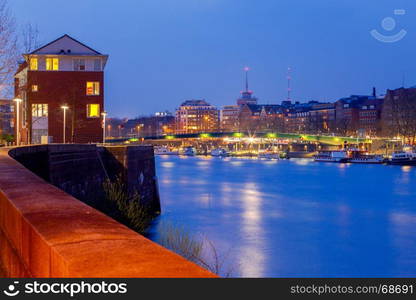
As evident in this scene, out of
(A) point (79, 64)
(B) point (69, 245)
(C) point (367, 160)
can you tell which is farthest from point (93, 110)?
(C) point (367, 160)

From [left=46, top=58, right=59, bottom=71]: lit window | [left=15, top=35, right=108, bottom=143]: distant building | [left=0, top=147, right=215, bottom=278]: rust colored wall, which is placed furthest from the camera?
[left=46, top=58, right=59, bottom=71]: lit window

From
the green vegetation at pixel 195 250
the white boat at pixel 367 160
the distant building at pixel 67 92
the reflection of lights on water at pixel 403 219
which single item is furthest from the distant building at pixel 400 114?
the green vegetation at pixel 195 250

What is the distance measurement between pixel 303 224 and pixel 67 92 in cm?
2745

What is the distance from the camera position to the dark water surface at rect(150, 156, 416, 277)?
21.5 m

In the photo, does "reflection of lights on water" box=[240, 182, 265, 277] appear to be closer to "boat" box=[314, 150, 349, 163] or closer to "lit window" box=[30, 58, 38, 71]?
"lit window" box=[30, 58, 38, 71]

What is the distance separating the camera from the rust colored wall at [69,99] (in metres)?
51.5

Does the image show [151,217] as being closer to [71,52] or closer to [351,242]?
[351,242]

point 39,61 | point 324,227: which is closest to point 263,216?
point 324,227

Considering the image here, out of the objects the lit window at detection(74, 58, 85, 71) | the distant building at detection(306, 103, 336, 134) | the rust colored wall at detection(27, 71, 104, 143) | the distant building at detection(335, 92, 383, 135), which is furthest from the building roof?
the distant building at detection(306, 103, 336, 134)

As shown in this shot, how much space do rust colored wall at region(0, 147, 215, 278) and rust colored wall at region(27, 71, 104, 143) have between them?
1823 inches

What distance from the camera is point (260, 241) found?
85.5ft

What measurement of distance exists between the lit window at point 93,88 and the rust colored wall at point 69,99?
280mm

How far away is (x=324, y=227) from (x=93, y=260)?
29579 millimetres

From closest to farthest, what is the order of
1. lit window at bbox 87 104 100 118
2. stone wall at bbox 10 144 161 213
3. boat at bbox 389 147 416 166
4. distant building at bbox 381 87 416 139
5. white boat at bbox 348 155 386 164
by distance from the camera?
stone wall at bbox 10 144 161 213 → lit window at bbox 87 104 100 118 → boat at bbox 389 147 416 166 → white boat at bbox 348 155 386 164 → distant building at bbox 381 87 416 139
